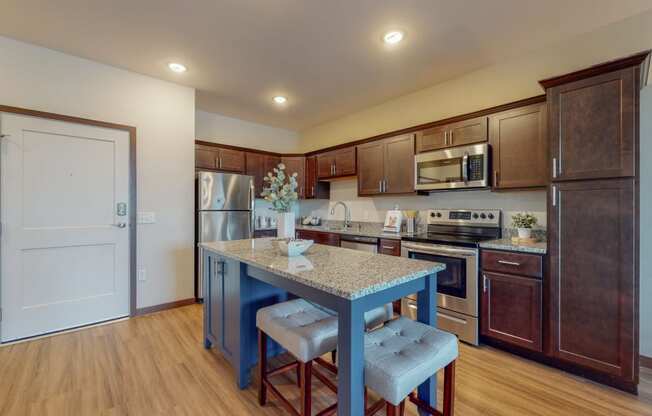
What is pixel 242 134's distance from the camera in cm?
479

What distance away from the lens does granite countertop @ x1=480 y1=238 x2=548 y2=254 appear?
2154 mm

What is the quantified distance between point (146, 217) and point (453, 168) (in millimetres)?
3366

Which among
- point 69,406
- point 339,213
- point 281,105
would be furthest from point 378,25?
point 69,406

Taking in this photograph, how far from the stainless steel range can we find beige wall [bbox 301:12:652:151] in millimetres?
1218

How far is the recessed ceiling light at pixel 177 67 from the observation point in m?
2.92

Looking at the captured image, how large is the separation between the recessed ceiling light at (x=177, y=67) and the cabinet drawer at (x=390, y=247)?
2.83 meters

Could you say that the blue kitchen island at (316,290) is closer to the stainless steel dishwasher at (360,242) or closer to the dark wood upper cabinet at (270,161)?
the stainless steel dishwasher at (360,242)

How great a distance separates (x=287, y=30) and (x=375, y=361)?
2.50 metres

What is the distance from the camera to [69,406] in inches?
67.7

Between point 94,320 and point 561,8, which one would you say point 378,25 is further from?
point 94,320

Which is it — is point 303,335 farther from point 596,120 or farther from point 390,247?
point 596,120

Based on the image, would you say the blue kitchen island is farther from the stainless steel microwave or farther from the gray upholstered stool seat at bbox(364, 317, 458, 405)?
the stainless steel microwave

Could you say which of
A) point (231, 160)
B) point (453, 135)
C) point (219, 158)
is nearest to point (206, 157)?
point (219, 158)

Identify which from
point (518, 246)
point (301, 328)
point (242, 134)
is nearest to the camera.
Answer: point (301, 328)
